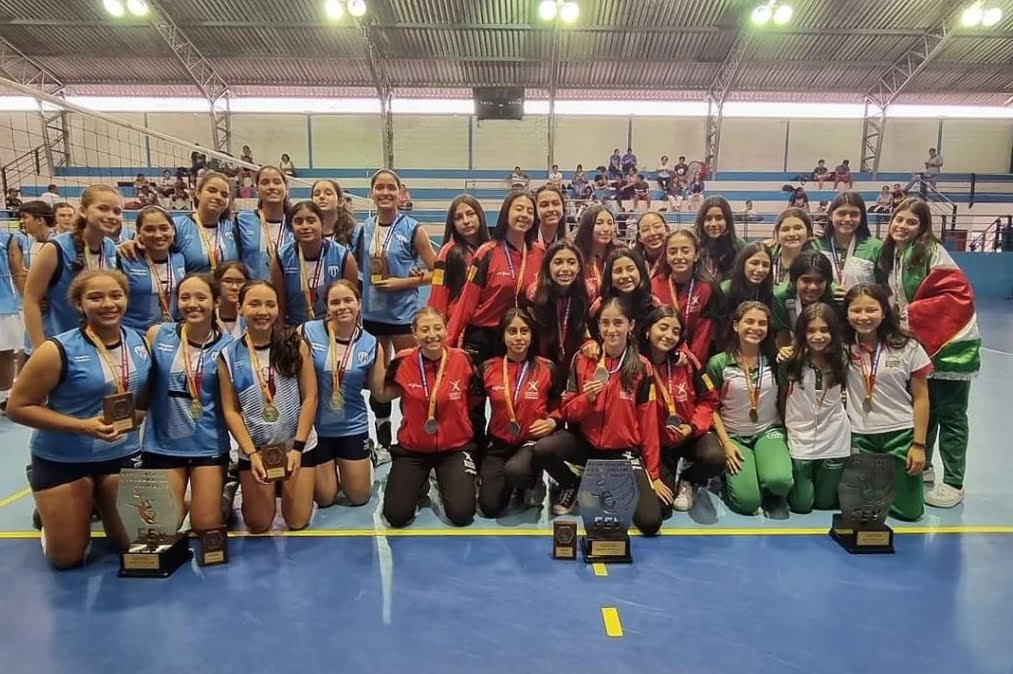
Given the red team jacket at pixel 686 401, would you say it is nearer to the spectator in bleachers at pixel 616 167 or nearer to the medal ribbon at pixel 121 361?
the medal ribbon at pixel 121 361

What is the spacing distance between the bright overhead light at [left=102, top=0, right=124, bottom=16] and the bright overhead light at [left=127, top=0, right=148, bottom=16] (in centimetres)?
17

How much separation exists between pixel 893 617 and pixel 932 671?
354mm

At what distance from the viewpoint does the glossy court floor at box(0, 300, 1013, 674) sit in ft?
7.88

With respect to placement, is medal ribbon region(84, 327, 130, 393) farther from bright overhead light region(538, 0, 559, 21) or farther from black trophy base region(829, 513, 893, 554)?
bright overhead light region(538, 0, 559, 21)

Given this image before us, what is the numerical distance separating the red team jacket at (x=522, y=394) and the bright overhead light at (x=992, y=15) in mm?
17477

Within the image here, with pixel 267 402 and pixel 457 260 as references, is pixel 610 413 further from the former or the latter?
pixel 267 402

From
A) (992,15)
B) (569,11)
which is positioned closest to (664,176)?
(569,11)

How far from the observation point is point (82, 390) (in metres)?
2.92

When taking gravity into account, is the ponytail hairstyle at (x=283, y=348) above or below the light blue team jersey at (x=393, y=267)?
below

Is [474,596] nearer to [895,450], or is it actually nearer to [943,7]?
[895,450]

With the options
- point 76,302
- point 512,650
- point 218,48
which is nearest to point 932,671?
point 512,650

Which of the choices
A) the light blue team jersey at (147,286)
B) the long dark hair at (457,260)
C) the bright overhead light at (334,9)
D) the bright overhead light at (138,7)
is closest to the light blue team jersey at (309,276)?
the light blue team jersey at (147,286)

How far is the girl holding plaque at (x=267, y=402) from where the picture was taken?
3.29 metres

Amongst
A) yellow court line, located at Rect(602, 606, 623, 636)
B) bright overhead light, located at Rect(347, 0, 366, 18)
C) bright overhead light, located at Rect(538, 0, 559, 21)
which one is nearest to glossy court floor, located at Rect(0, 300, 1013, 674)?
yellow court line, located at Rect(602, 606, 623, 636)
